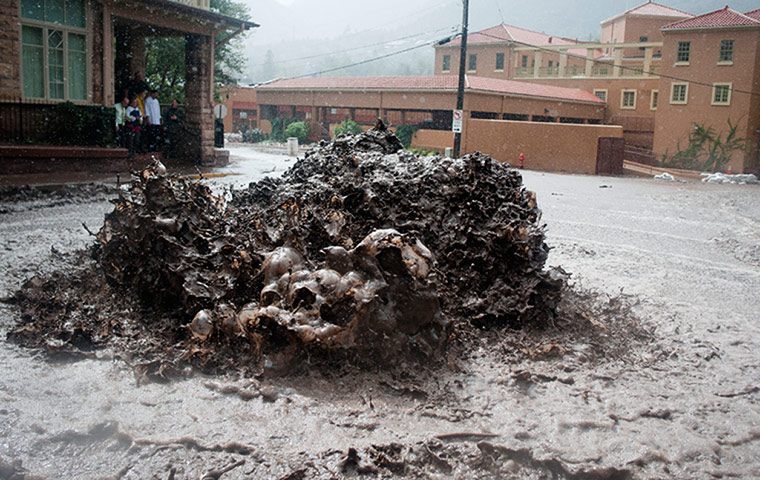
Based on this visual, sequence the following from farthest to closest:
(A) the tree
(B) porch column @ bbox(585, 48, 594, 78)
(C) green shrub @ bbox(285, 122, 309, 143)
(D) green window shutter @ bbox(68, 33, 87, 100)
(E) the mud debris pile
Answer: (B) porch column @ bbox(585, 48, 594, 78) < (C) green shrub @ bbox(285, 122, 309, 143) < (A) the tree < (D) green window shutter @ bbox(68, 33, 87, 100) < (E) the mud debris pile

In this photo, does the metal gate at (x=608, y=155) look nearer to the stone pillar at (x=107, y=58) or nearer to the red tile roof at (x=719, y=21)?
the red tile roof at (x=719, y=21)

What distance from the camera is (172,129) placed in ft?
58.0

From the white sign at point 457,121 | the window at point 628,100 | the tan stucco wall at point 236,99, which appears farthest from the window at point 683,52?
the tan stucco wall at point 236,99

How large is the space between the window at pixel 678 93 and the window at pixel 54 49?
28.1 metres

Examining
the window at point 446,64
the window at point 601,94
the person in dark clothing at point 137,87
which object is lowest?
the person in dark clothing at point 137,87

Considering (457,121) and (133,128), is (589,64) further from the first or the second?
(133,128)

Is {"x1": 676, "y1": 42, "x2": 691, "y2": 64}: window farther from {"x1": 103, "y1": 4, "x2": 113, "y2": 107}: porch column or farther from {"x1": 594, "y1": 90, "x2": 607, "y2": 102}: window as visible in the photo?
{"x1": 103, "y1": 4, "x2": 113, "y2": 107}: porch column

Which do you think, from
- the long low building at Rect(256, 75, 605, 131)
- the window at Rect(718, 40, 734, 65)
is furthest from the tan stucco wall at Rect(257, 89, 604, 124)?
the window at Rect(718, 40, 734, 65)

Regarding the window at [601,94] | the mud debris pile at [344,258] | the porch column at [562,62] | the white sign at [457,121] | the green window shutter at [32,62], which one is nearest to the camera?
the mud debris pile at [344,258]

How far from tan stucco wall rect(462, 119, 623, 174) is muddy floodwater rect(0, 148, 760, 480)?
68.7 ft

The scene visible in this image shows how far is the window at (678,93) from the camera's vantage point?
104 ft

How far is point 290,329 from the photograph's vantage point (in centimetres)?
381

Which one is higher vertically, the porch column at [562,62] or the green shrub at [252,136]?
the porch column at [562,62]

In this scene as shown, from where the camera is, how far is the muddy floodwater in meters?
3.08
